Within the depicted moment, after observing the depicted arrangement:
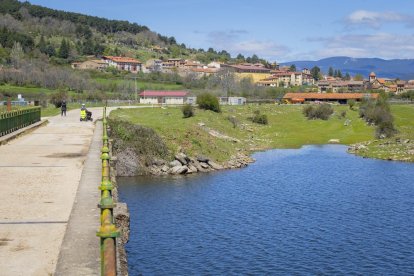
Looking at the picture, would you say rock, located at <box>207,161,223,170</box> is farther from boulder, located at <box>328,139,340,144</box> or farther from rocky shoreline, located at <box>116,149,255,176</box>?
boulder, located at <box>328,139,340,144</box>

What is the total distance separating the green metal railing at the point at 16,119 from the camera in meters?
40.3

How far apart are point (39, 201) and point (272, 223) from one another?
17235 millimetres

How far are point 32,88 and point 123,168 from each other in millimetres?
98211

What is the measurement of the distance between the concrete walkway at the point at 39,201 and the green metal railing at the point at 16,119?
4720 mm

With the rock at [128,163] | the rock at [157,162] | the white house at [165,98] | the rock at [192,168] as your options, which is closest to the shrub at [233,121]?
the rock at [192,168]

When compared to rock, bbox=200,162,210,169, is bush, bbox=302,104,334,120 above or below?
above

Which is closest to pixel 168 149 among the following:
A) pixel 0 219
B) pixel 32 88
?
pixel 0 219

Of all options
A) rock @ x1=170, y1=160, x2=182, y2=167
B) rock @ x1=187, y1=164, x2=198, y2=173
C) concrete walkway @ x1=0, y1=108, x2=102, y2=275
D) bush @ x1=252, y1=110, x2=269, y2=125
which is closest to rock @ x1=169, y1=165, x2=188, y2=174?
rock @ x1=170, y1=160, x2=182, y2=167

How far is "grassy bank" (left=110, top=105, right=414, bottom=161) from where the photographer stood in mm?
60281

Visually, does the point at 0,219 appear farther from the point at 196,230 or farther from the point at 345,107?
the point at 345,107

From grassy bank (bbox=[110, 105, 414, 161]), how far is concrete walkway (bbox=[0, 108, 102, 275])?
979 inches

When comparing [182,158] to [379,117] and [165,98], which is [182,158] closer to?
[379,117]

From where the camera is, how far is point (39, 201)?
59.1 ft

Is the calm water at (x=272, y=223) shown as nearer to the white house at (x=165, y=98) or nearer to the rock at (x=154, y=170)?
the rock at (x=154, y=170)
